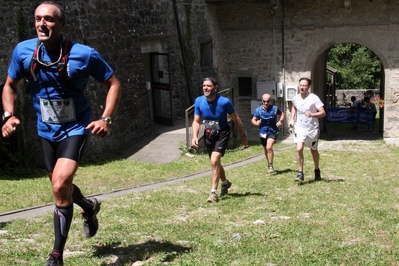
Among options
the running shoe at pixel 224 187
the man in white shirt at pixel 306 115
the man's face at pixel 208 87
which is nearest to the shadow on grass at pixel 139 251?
the man's face at pixel 208 87

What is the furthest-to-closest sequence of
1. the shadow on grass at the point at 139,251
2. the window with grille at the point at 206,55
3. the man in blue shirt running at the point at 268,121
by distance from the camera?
the window with grille at the point at 206,55, the man in blue shirt running at the point at 268,121, the shadow on grass at the point at 139,251

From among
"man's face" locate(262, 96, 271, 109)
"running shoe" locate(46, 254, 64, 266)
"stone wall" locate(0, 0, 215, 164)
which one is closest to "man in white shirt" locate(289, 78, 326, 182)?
"man's face" locate(262, 96, 271, 109)

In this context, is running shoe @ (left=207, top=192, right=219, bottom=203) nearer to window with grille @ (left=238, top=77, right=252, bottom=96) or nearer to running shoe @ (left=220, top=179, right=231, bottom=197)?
running shoe @ (left=220, top=179, right=231, bottom=197)

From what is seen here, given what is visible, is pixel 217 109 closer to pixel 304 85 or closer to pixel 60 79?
pixel 304 85

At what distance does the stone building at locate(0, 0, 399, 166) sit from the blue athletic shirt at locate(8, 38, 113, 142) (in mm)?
8548

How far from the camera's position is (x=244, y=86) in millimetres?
21141

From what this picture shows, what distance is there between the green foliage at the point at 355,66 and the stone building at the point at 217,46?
438 inches

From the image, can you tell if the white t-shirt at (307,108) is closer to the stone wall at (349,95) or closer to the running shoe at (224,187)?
the running shoe at (224,187)

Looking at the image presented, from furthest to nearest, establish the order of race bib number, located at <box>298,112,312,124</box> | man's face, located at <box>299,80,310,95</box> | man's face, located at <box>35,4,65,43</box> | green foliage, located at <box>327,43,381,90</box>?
green foliage, located at <box>327,43,381,90</box> < race bib number, located at <box>298,112,312,124</box> < man's face, located at <box>299,80,310,95</box> < man's face, located at <box>35,4,65,43</box>

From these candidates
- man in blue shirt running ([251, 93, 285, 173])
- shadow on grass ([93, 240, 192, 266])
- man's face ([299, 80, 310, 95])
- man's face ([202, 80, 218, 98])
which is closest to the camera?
shadow on grass ([93, 240, 192, 266])

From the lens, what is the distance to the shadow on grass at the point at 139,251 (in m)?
5.26

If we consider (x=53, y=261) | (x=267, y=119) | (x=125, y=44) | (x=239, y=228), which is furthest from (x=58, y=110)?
(x=125, y=44)

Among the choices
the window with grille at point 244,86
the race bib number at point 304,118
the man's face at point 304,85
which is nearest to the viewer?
the man's face at point 304,85

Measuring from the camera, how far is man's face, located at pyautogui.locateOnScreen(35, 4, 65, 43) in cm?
475
